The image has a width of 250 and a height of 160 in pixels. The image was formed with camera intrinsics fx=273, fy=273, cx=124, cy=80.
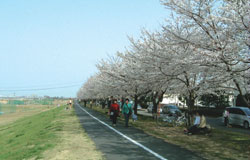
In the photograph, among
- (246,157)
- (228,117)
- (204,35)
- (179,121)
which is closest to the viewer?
(246,157)

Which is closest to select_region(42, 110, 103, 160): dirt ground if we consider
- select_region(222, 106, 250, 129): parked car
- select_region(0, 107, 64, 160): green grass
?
select_region(0, 107, 64, 160): green grass

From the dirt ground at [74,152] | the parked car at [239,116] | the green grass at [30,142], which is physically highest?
the parked car at [239,116]

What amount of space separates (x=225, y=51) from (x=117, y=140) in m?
5.20

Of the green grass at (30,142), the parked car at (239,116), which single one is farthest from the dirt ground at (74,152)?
the parked car at (239,116)

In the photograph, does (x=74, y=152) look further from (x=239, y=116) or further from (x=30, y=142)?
(x=239, y=116)

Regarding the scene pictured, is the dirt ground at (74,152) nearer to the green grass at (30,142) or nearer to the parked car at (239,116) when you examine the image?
the green grass at (30,142)

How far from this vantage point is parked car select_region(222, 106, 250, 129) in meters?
20.3

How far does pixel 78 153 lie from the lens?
26.9 ft

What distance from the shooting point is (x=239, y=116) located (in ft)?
69.2

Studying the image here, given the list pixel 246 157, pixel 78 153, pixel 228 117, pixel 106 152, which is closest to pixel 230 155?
pixel 246 157

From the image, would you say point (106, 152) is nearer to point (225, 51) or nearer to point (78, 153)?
point (78, 153)

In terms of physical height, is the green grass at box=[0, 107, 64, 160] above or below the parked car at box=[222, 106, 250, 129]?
below

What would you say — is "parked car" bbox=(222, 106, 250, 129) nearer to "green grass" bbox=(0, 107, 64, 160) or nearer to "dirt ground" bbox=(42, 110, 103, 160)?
"green grass" bbox=(0, 107, 64, 160)

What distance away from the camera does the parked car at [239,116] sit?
66.7 feet
